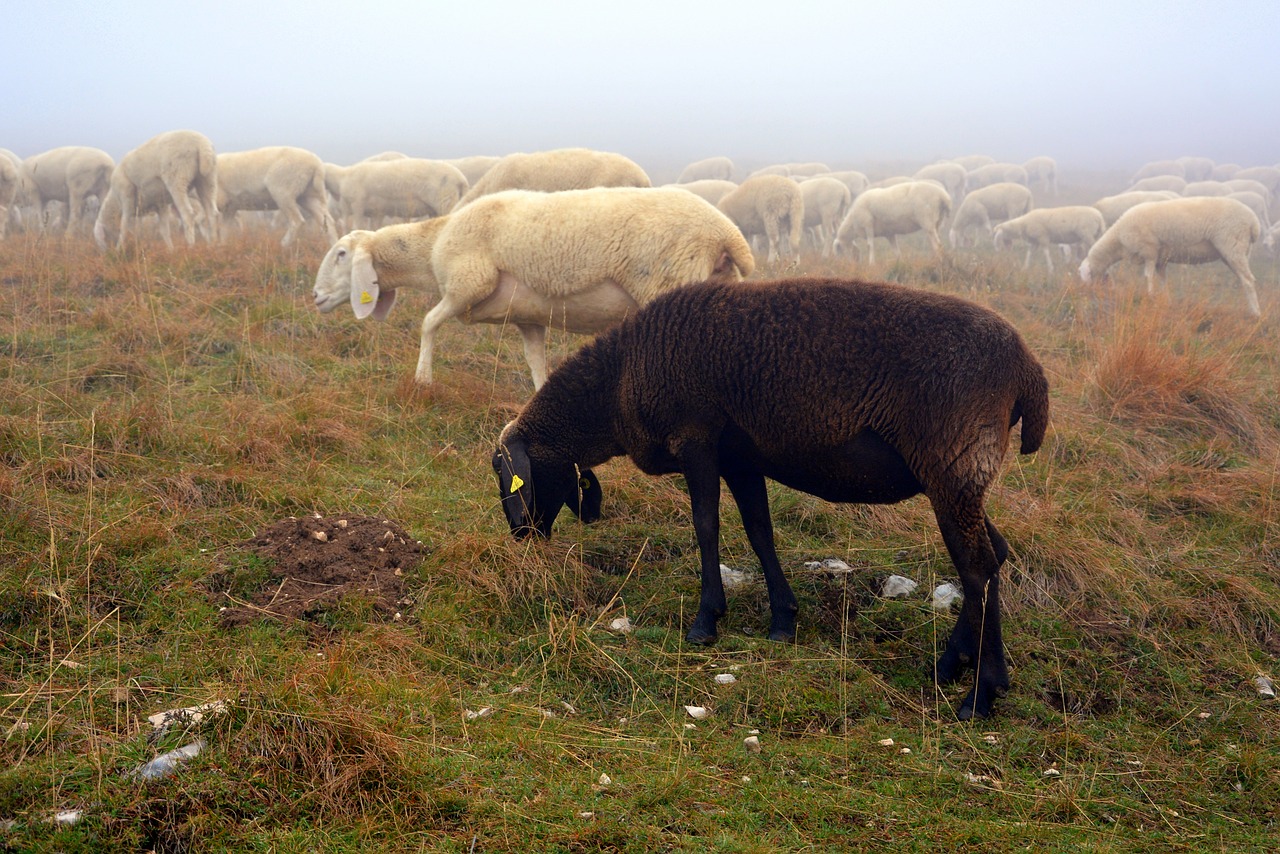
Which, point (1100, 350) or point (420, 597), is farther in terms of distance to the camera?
point (1100, 350)

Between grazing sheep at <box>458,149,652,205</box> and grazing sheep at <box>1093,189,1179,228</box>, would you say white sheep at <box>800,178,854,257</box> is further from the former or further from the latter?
grazing sheep at <box>458,149,652,205</box>

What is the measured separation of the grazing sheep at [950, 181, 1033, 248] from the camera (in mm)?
25172

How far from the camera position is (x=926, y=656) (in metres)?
4.72

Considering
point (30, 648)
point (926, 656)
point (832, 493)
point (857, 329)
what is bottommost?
point (926, 656)

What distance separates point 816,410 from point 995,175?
35.6m

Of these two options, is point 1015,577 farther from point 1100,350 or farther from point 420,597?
point 1100,350

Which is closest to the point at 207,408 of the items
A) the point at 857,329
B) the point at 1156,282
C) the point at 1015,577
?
the point at 857,329

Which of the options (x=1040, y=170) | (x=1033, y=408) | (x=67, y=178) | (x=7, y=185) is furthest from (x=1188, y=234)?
(x=1040, y=170)

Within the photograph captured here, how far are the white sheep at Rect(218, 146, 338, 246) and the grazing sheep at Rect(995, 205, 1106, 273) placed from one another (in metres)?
13.6

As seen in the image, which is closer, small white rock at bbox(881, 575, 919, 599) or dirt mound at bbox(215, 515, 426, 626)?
dirt mound at bbox(215, 515, 426, 626)

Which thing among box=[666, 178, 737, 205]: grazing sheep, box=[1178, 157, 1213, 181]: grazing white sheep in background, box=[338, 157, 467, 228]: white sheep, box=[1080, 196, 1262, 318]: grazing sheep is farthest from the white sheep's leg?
box=[1178, 157, 1213, 181]: grazing white sheep in background

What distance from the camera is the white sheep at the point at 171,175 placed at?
14.5 meters

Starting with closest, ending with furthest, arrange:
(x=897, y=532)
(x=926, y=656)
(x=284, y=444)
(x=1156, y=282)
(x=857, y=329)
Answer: (x=857, y=329) < (x=926, y=656) < (x=897, y=532) < (x=284, y=444) < (x=1156, y=282)

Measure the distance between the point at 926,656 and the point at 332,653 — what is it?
8.82 ft
